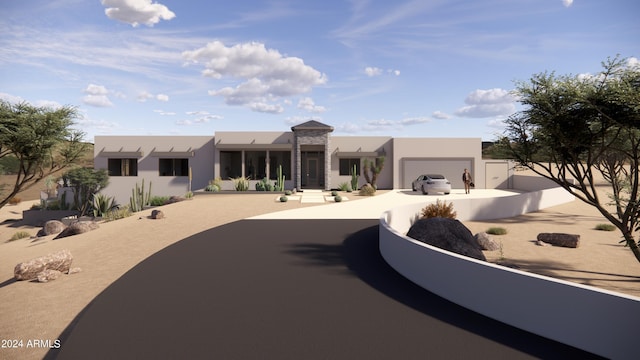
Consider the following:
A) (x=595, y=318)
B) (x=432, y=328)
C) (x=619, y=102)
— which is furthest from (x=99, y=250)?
(x=619, y=102)

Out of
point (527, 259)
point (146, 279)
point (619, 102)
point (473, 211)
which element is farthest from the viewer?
point (473, 211)

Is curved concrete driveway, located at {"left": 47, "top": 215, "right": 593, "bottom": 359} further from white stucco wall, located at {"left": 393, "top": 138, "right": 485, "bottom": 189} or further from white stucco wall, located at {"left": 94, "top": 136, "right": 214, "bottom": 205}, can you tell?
white stucco wall, located at {"left": 393, "top": 138, "right": 485, "bottom": 189}

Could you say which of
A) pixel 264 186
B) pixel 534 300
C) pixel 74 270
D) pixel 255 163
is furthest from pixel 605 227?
pixel 255 163

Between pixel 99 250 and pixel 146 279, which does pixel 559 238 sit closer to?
pixel 146 279

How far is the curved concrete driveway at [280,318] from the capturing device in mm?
3957

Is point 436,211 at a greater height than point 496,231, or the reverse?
point 436,211

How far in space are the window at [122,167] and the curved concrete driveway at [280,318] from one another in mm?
24616

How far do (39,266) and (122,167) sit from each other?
976 inches

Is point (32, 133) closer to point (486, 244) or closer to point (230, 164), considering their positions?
Result: point (486, 244)

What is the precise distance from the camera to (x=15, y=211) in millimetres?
29188

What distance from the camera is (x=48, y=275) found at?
24.3ft

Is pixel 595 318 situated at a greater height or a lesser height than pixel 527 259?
greater

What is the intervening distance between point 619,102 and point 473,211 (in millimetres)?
8513

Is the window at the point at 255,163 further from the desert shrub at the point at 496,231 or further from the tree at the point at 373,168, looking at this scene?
the desert shrub at the point at 496,231
